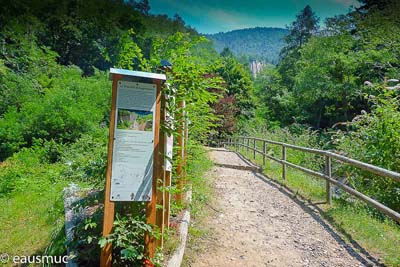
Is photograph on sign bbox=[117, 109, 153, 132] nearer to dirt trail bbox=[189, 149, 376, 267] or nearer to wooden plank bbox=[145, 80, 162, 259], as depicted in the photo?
wooden plank bbox=[145, 80, 162, 259]

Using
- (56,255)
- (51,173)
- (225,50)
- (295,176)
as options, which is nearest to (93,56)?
(51,173)

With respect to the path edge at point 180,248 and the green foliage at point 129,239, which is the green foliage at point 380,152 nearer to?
the path edge at point 180,248

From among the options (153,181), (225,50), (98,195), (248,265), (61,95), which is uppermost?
(225,50)

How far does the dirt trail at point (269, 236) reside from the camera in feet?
10.1

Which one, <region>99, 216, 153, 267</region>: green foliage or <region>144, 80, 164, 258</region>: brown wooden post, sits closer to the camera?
<region>99, 216, 153, 267</region>: green foliage

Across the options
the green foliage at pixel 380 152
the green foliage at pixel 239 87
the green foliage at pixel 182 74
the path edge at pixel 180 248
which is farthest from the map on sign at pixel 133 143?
the green foliage at pixel 239 87

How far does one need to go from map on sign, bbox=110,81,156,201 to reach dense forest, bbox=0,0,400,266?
0.33 m

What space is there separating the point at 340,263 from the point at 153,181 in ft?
7.82

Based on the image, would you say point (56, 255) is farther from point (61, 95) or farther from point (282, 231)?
point (61, 95)

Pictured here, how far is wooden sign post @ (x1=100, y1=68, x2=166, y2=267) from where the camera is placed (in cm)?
A: 208

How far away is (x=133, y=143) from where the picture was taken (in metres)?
2.14

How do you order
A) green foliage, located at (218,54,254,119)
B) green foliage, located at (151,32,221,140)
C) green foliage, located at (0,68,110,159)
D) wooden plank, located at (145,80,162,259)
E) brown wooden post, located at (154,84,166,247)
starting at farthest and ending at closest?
green foliage, located at (218,54,254,119)
green foliage, located at (0,68,110,159)
green foliage, located at (151,32,221,140)
brown wooden post, located at (154,84,166,247)
wooden plank, located at (145,80,162,259)

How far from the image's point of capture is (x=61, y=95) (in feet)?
Answer: 43.0

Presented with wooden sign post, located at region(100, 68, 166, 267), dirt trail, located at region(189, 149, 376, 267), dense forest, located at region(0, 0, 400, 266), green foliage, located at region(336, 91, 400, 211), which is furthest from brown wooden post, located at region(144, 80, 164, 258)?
green foliage, located at region(336, 91, 400, 211)
